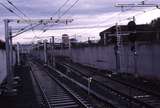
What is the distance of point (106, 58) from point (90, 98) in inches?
1012

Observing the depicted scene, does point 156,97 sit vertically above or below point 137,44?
below

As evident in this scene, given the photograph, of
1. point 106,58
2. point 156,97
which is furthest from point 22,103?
point 106,58

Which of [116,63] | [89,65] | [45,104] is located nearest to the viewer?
[45,104]

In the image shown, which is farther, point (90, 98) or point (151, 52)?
point (151, 52)

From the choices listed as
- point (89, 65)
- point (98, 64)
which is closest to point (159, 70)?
point (98, 64)

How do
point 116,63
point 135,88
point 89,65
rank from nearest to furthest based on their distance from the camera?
point 135,88 → point 116,63 → point 89,65

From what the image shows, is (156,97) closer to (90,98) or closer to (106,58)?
(90,98)

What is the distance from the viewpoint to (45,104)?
20547mm

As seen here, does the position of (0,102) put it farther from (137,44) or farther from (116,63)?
(116,63)

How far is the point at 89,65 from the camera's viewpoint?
203 ft

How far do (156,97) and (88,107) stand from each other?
4396mm

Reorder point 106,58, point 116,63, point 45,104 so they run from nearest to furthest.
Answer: point 45,104 → point 116,63 → point 106,58

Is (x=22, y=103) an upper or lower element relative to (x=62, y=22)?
lower

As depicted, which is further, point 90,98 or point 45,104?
point 90,98
